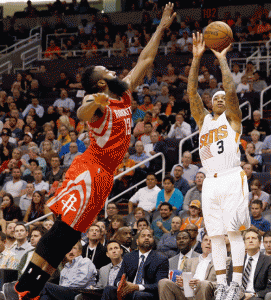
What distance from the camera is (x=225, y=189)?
6.22 metres

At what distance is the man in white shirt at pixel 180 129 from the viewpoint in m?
13.2

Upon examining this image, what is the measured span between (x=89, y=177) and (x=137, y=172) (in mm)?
7329

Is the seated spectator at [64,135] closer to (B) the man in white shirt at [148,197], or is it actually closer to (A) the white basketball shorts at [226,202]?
A: (B) the man in white shirt at [148,197]

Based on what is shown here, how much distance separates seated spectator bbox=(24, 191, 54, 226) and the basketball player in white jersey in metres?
5.88

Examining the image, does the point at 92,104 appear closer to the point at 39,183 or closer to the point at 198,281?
the point at 198,281

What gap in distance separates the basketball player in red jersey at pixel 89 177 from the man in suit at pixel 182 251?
11.9 feet

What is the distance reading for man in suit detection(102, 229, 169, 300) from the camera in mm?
7910

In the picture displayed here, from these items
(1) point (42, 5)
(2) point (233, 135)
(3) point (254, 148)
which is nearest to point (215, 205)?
(2) point (233, 135)

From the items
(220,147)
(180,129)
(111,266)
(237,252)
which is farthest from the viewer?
(180,129)

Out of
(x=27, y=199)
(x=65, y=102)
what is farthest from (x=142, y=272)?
(x=65, y=102)

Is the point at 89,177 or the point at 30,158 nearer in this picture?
the point at 89,177

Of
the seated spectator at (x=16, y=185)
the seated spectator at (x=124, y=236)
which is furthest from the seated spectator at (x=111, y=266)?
the seated spectator at (x=16, y=185)

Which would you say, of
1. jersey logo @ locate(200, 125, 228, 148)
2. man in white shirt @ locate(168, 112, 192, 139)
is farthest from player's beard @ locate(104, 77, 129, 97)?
man in white shirt @ locate(168, 112, 192, 139)

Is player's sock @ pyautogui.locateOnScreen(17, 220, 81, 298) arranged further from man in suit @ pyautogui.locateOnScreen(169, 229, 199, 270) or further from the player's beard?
man in suit @ pyautogui.locateOnScreen(169, 229, 199, 270)
